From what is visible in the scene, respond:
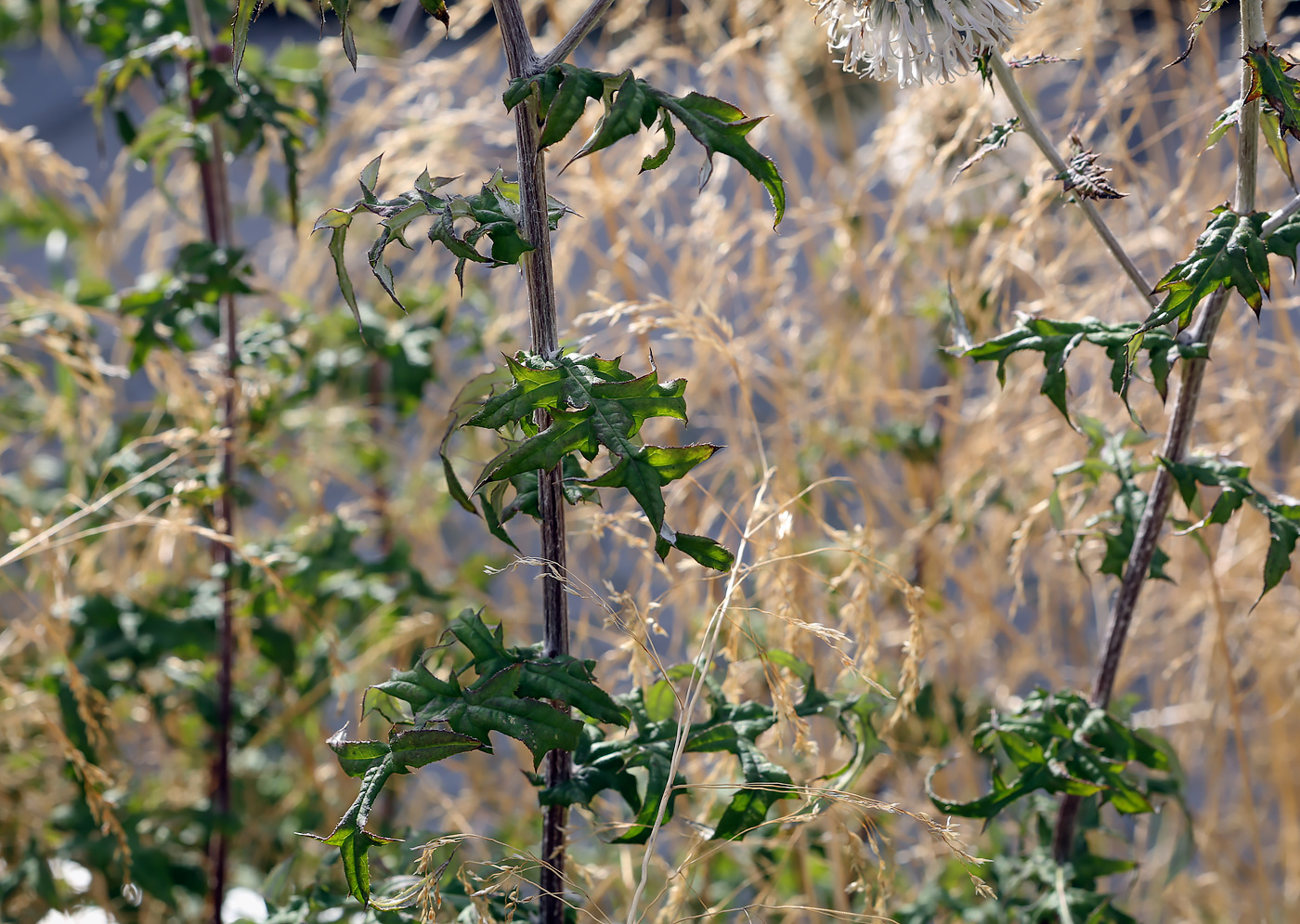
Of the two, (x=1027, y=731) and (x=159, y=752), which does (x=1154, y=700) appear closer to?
(x=1027, y=731)

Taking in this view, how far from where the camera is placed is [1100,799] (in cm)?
67

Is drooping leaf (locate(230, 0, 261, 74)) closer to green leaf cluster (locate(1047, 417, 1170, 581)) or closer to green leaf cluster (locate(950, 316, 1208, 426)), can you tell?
green leaf cluster (locate(950, 316, 1208, 426))

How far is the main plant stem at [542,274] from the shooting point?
1.46ft

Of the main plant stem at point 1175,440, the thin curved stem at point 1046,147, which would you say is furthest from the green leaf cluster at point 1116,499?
the thin curved stem at point 1046,147

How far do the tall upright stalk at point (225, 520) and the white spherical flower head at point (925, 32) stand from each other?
1.85ft

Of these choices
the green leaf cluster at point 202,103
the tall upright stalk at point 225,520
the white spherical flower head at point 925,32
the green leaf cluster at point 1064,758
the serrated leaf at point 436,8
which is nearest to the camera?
the serrated leaf at point 436,8

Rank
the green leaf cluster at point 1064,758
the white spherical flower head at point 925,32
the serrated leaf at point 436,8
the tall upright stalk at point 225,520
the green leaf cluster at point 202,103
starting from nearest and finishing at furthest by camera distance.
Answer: the serrated leaf at point 436,8 < the white spherical flower head at point 925,32 < the green leaf cluster at point 1064,758 < the green leaf cluster at point 202,103 < the tall upright stalk at point 225,520

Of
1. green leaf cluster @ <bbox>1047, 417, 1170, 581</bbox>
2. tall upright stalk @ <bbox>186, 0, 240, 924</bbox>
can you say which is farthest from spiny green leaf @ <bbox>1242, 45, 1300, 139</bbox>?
tall upright stalk @ <bbox>186, 0, 240, 924</bbox>

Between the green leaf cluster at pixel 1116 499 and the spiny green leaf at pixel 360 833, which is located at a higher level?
the green leaf cluster at pixel 1116 499

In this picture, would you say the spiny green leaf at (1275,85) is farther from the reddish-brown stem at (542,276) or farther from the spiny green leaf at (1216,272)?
the reddish-brown stem at (542,276)

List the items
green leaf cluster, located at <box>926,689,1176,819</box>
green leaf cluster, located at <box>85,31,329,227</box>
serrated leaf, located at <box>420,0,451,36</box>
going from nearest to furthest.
Result: serrated leaf, located at <box>420,0,451,36</box>
green leaf cluster, located at <box>926,689,1176,819</box>
green leaf cluster, located at <box>85,31,329,227</box>

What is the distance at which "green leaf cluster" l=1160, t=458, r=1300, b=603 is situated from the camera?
54 cm

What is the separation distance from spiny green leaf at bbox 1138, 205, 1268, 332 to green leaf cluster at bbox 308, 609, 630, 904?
1.03ft

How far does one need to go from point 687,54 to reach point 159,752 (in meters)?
1.09
